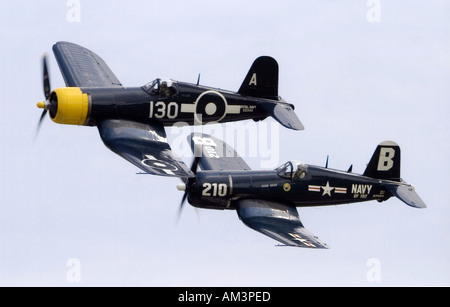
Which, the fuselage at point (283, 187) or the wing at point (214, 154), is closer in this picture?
the fuselage at point (283, 187)

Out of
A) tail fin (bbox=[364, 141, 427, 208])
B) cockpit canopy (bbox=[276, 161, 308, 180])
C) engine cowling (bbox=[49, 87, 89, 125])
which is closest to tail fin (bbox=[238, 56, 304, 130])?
cockpit canopy (bbox=[276, 161, 308, 180])

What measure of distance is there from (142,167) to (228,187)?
2377mm

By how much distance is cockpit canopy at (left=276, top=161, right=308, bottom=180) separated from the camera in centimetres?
3625

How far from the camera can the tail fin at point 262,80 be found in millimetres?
38844

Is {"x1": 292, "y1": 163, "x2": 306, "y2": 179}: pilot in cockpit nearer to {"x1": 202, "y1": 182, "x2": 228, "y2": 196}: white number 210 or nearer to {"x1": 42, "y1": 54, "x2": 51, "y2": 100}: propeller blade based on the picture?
{"x1": 202, "y1": 182, "x2": 228, "y2": 196}: white number 210

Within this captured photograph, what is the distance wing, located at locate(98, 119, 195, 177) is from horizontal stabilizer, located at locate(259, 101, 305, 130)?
297 centimetres

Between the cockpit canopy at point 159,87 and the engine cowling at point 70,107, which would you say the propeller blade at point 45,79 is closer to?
the engine cowling at point 70,107

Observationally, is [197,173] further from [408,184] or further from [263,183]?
[408,184]

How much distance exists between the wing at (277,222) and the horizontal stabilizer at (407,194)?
2577 millimetres

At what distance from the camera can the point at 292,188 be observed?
36281 millimetres

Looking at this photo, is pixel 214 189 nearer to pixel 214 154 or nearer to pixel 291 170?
pixel 291 170

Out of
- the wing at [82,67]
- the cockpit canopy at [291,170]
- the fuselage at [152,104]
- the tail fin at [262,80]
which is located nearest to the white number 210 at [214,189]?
the cockpit canopy at [291,170]

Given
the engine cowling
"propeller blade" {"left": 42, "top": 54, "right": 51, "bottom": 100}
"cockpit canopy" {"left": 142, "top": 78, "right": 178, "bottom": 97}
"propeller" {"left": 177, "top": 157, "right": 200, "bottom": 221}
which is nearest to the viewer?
"propeller" {"left": 177, "top": 157, "right": 200, "bottom": 221}

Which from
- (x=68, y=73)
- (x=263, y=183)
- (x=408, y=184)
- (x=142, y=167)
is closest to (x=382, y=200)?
(x=408, y=184)
